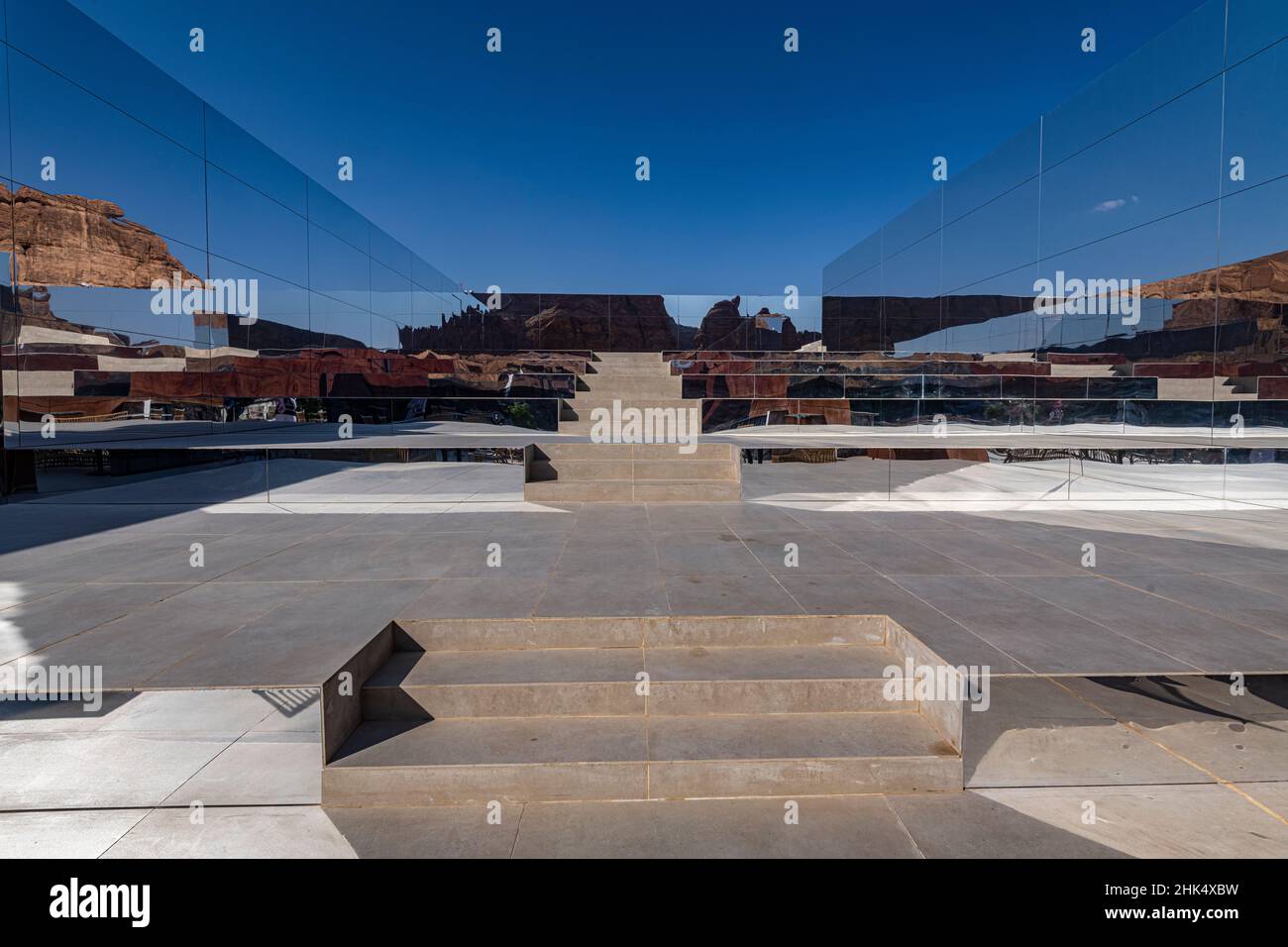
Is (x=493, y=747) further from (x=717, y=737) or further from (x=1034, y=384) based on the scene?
(x=1034, y=384)

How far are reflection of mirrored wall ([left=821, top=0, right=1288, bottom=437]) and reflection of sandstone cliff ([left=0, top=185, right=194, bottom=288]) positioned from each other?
49.9 feet

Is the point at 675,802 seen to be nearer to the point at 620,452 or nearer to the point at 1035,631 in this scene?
the point at 1035,631

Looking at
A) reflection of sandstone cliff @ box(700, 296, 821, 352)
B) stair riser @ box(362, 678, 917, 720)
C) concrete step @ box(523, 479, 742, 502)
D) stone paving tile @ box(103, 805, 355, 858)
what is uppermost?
reflection of sandstone cliff @ box(700, 296, 821, 352)

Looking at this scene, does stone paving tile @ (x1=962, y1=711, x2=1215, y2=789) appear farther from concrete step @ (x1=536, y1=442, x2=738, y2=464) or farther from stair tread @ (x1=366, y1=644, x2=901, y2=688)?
concrete step @ (x1=536, y1=442, x2=738, y2=464)

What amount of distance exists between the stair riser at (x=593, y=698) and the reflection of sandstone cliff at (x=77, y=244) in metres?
9.78

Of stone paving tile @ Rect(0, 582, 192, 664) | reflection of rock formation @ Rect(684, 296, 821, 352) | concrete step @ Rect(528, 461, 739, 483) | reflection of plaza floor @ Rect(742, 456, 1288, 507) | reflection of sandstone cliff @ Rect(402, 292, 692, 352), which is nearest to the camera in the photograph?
stone paving tile @ Rect(0, 582, 192, 664)

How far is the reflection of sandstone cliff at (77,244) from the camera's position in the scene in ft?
28.0

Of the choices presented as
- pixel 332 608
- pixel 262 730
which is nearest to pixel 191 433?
pixel 332 608

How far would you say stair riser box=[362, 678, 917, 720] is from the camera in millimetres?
3264

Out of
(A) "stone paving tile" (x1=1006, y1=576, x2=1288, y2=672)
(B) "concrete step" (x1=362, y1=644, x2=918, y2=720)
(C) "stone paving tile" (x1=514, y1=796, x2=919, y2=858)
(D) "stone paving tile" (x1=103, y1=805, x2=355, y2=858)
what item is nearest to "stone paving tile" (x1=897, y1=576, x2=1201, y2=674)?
(A) "stone paving tile" (x1=1006, y1=576, x2=1288, y2=672)

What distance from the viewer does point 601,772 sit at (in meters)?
2.80

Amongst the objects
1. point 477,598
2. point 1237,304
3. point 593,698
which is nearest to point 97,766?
point 477,598

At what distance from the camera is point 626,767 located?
2.80m

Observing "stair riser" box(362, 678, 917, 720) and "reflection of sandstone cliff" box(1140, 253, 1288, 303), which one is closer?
"stair riser" box(362, 678, 917, 720)
